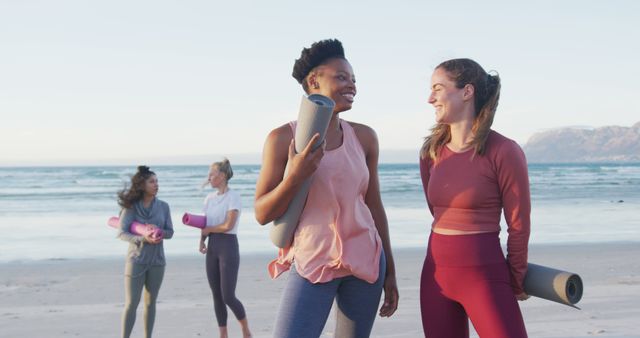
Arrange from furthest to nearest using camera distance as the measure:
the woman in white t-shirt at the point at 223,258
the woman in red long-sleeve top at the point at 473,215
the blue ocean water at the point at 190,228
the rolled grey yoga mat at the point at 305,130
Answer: the blue ocean water at the point at 190,228, the woman in white t-shirt at the point at 223,258, the woman in red long-sleeve top at the point at 473,215, the rolled grey yoga mat at the point at 305,130

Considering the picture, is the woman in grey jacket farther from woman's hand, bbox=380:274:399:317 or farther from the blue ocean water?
woman's hand, bbox=380:274:399:317

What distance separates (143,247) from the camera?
6523 millimetres

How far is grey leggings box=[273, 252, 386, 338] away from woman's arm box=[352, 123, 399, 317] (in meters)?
0.13

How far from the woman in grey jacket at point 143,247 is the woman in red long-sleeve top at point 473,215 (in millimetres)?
3476

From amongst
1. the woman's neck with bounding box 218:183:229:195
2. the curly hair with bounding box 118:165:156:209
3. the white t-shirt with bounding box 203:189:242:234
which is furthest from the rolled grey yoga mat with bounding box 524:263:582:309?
A: the woman's neck with bounding box 218:183:229:195

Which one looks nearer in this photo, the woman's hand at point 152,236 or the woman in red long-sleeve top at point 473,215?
the woman in red long-sleeve top at point 473,215

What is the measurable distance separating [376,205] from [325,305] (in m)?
0.55

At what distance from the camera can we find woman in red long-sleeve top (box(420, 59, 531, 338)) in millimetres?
3342

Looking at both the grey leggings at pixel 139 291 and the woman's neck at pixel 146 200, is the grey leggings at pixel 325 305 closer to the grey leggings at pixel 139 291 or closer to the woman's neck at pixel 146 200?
the grey leggings at pixel 139 291

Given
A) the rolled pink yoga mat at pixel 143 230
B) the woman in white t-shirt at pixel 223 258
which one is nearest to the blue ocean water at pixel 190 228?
the rolled pink yoga mat at pixel 143 230

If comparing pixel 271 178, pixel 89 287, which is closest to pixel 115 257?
pixel 89 287

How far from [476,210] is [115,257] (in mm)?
9987

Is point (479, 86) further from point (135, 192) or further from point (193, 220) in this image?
point (135, 192)

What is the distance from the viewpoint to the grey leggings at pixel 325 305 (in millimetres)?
3209
